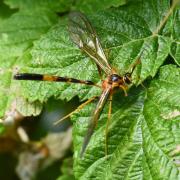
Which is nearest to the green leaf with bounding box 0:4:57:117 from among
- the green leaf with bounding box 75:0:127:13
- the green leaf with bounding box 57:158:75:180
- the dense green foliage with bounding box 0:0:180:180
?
the dense green foliage with bounding box 0:0:180:180

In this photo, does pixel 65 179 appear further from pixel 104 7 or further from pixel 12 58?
pixel 104 7

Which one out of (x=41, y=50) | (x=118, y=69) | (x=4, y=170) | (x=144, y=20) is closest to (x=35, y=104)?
(x=41, y=50)

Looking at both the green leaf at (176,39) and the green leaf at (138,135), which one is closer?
the green leaf at (138,135)

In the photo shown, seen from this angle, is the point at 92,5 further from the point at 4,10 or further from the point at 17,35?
the point at 4,10

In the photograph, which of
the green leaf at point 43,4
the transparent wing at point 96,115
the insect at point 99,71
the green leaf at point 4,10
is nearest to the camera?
the transparent wing at point 96,115

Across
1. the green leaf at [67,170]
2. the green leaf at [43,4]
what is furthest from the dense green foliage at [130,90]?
the green leaf at [67,170]

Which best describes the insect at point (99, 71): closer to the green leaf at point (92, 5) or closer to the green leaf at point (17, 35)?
the green leaf at point (92, 5)

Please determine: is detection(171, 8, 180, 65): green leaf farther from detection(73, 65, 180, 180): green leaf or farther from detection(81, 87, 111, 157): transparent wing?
detection(81, 87, 111, 157): transparent wing
